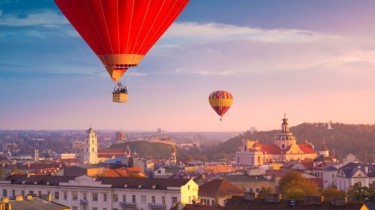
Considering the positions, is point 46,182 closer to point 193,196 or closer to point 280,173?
point 193,196

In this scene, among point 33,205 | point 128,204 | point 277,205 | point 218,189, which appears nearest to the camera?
→ point 33,205

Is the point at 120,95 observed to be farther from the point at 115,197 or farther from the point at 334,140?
the point at 334,140

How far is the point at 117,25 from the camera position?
30688mm

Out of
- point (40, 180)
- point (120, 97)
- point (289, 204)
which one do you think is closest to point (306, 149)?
point (40, 180)

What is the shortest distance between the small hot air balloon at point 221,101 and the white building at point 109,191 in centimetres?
1147

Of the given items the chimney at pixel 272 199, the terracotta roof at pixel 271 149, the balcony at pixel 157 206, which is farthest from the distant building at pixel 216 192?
the terracotta roof at pixel 271 149

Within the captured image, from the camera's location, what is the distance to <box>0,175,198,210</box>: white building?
5531cm

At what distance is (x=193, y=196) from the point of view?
55656mm

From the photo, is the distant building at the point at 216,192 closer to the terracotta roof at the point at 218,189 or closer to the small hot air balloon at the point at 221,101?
the terracotta roof at the point at 218,189

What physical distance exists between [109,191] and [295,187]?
53.0 feet

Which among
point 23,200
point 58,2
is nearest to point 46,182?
point 23,200

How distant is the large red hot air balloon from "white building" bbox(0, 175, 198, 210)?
76.8ft

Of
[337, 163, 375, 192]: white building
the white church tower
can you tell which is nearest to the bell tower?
the white church tower

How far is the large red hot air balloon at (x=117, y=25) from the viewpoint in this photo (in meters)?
30.4
